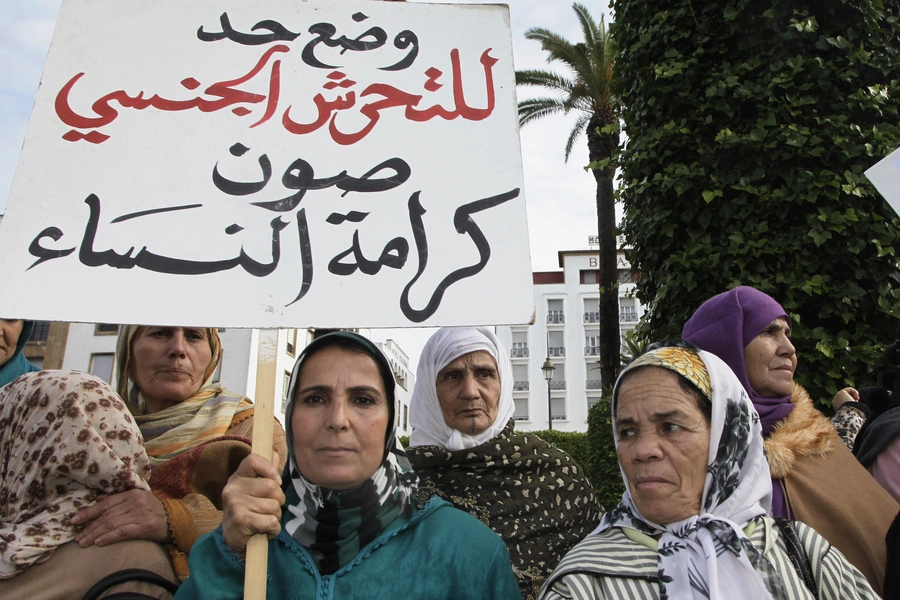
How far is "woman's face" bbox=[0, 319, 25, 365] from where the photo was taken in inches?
117

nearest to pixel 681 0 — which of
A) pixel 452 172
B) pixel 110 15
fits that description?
pixel 452 172

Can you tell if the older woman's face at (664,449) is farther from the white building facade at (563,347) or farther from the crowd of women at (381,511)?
the white building facade at (563,347)

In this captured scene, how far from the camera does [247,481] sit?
166cm

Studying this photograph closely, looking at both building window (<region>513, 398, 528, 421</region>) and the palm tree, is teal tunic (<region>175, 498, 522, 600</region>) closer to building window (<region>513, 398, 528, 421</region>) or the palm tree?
the palm tree

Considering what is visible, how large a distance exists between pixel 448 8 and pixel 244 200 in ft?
2.79

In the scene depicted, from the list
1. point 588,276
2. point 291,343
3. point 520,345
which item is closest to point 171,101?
point 291,343

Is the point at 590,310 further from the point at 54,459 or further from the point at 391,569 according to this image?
the point at 54,459

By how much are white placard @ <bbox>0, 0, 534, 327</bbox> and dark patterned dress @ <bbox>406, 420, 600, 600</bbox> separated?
1.39 metres

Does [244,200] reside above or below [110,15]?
below

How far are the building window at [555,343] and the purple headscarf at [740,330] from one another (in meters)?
60.1

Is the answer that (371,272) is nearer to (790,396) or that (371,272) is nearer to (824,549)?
(824,549)

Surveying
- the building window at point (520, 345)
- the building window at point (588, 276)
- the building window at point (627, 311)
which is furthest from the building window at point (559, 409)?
the building window at point (588, 276)

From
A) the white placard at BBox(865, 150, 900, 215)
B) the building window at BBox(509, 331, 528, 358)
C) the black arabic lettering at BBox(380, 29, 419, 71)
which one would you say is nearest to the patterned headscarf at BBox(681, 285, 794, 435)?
the white placard at BBox(865, 150, 900, 215)

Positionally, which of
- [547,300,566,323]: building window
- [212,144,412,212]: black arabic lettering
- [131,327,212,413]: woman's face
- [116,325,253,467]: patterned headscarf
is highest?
[547,300,566,323]: building window
